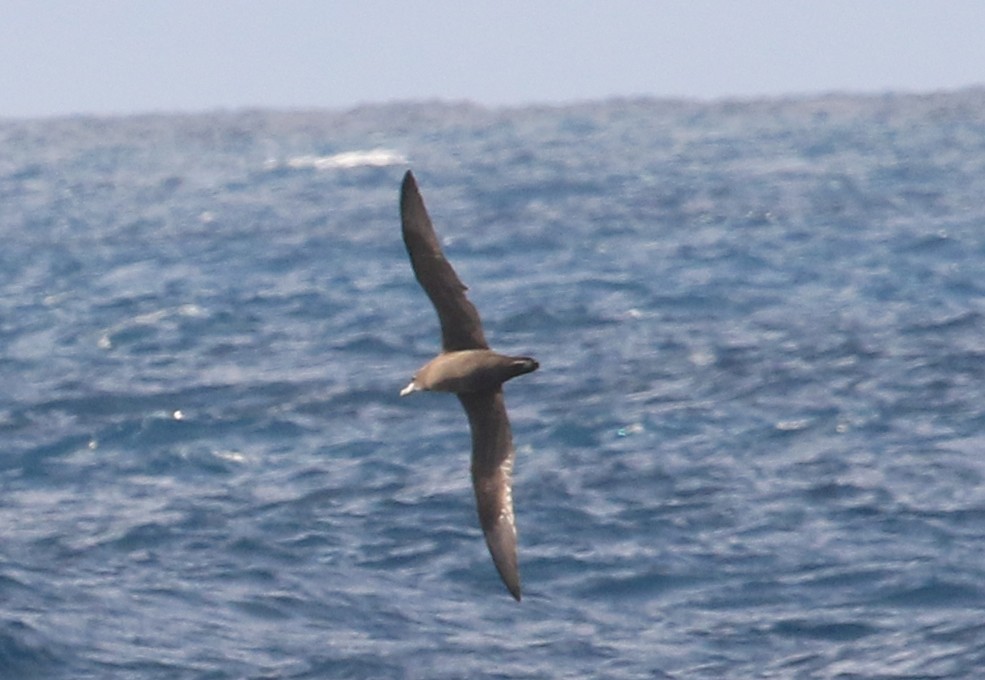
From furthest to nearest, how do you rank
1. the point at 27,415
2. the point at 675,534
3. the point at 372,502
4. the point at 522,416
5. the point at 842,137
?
the point at 842,137 < the point at 27,415 < the point at 522,416 < the point at 372,502 < the point at 675,534

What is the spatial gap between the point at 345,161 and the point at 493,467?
100774 mm

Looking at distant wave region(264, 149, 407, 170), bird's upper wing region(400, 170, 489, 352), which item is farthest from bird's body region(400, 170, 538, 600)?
distant wave region(264, 149, 407, 170)

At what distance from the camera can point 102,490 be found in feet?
87.9

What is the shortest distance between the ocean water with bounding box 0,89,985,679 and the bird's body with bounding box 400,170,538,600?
582 centimetres

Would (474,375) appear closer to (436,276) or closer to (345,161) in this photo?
(436,276)

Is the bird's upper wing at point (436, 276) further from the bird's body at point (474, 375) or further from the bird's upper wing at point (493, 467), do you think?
the bird's upper wing at point (493, 467)

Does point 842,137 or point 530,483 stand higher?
point 842,137

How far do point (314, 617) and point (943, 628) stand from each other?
715cm

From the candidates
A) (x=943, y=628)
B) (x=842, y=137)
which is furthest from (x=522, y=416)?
(x=842, y=137)

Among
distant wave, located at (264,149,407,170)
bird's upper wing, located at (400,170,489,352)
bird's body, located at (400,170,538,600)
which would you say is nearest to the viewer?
bird's body, located at (400,170,538,600)

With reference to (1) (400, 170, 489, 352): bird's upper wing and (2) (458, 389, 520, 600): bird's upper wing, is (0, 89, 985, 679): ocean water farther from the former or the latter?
(1) (400, 170, 489, 352): bird's upper wing

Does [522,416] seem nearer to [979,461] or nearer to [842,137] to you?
[979,461]

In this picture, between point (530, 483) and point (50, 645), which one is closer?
point (50, 645)

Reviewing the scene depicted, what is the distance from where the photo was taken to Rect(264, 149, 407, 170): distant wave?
4237 inches
